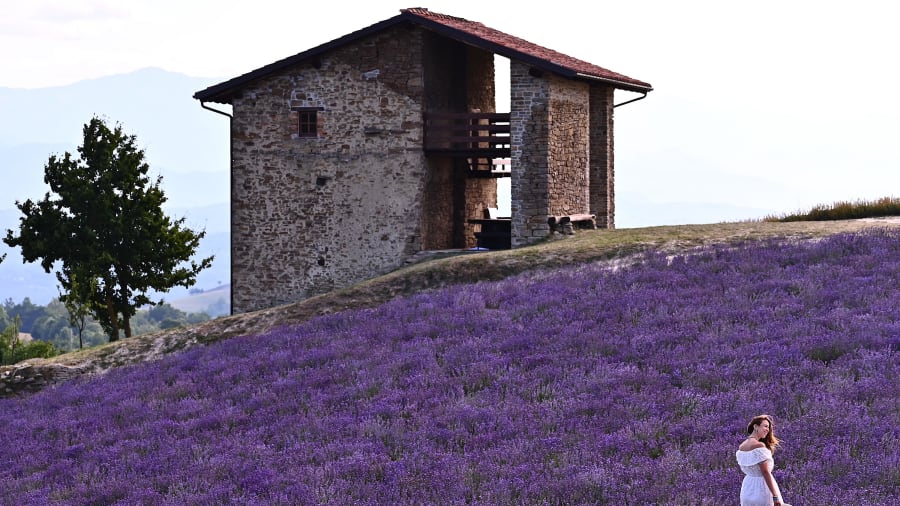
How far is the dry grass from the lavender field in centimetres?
209

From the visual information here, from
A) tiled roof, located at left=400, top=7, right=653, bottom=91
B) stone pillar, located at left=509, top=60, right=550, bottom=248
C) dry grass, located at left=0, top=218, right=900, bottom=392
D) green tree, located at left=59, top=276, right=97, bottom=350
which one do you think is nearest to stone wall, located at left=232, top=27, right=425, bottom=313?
tiled roof, located at left=400, top=7, right=653, bottom=91

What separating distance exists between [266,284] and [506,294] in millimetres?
14565

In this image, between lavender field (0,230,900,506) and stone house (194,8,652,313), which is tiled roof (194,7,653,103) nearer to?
stone house (194,8,652,313)

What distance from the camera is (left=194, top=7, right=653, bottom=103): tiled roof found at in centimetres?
2794

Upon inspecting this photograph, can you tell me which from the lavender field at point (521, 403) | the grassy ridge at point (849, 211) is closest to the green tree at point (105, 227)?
the lavender field at point (521, 403)

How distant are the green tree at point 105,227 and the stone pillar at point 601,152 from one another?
47.1ft

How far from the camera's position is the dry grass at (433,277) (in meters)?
19.9

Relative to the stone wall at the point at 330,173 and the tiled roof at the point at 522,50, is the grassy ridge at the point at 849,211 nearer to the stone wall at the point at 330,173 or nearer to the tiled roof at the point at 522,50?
the tiled roof at the point at 522,50

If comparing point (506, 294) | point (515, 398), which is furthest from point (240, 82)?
point (515, 398)

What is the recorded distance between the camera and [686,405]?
1055cm

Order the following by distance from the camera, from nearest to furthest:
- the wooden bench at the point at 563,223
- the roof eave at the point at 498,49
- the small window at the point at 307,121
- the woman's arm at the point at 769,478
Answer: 1. the woman's arm at the point at 769,478
2. the roof eave at the point at 498,49
3. the wooden bench at the point at 563,223
4. the small window at the point at 307,121

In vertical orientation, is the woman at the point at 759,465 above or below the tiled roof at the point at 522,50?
below

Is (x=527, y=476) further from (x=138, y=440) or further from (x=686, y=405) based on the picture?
(x=138, y=440)

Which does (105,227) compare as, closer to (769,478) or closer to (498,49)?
(498,49)
